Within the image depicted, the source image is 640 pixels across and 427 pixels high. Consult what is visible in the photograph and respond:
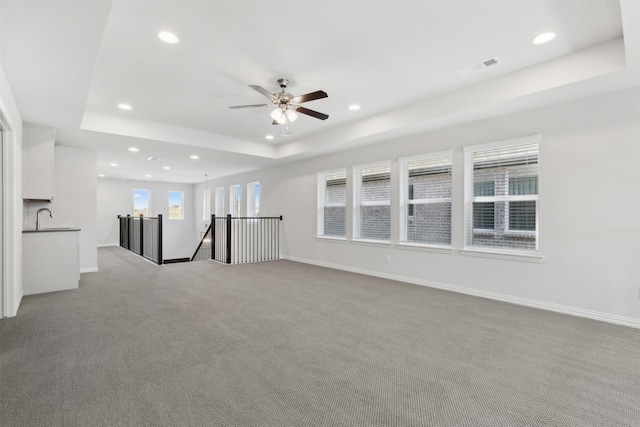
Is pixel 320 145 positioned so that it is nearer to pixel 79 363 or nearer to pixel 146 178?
pixel 79 363

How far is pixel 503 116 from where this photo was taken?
4.17 m

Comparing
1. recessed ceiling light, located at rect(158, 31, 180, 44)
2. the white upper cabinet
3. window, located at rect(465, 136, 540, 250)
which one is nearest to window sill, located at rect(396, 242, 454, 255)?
window, located at rect(465, 136, 540, 250)

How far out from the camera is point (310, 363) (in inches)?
92.9

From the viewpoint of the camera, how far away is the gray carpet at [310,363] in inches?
69.9

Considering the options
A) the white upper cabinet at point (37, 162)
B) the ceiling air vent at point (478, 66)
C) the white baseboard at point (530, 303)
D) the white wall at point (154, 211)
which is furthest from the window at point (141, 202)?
the ceiling air vent at point (478, 66)

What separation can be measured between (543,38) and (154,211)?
13026 mm

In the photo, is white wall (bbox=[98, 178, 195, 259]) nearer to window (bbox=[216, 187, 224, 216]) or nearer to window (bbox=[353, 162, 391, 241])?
window (bbox=[216, 187, 224, 216])

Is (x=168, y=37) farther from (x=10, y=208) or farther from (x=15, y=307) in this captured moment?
(x=15, y=307)

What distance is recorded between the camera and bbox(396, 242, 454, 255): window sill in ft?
15.5

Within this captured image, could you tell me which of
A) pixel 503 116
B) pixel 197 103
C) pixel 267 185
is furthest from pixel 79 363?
pixel 267 185

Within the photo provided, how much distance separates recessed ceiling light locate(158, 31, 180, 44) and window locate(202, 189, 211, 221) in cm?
1003

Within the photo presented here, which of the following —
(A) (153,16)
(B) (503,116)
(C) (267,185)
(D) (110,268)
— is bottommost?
(D) (110,268)

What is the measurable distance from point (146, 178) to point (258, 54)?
1017 cm

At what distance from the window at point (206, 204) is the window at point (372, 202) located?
812cm
